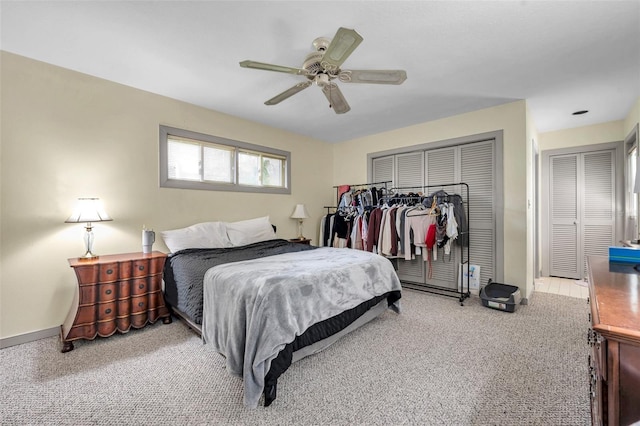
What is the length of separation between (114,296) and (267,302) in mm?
1777

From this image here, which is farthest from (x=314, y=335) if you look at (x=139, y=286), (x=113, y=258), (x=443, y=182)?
(x=443, y=182)

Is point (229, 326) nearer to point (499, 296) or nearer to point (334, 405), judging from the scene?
point (334, 405)

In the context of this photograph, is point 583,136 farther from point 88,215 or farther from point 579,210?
point 88,215

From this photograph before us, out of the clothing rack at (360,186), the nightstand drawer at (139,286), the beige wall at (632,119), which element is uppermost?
the beige wall at (632,119)

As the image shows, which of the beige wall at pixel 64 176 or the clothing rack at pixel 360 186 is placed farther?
the clothing rack at pixel 360 186

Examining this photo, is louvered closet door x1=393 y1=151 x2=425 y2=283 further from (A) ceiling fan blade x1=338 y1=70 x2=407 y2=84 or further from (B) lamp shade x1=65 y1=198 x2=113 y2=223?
(B) lamp shade x1=65 y1=198 x2=113 y2=223

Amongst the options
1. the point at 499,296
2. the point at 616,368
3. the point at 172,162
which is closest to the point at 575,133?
the point at 499,296

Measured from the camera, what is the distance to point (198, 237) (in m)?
3.38

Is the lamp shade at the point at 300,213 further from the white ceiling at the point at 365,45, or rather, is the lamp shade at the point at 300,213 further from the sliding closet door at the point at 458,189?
the white ceiling at the point at 365,45

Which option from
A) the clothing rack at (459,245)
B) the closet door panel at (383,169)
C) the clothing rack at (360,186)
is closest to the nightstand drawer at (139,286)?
the clothing rack at (360,186)

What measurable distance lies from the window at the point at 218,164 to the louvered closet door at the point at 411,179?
193 centimetres

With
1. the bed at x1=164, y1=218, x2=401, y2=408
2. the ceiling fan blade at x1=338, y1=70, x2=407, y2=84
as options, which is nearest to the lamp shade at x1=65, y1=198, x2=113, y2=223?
the bed at x1=164, y1=218, x2=401, y2=408

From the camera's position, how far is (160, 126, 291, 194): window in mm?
3510

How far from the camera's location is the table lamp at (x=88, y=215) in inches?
101
